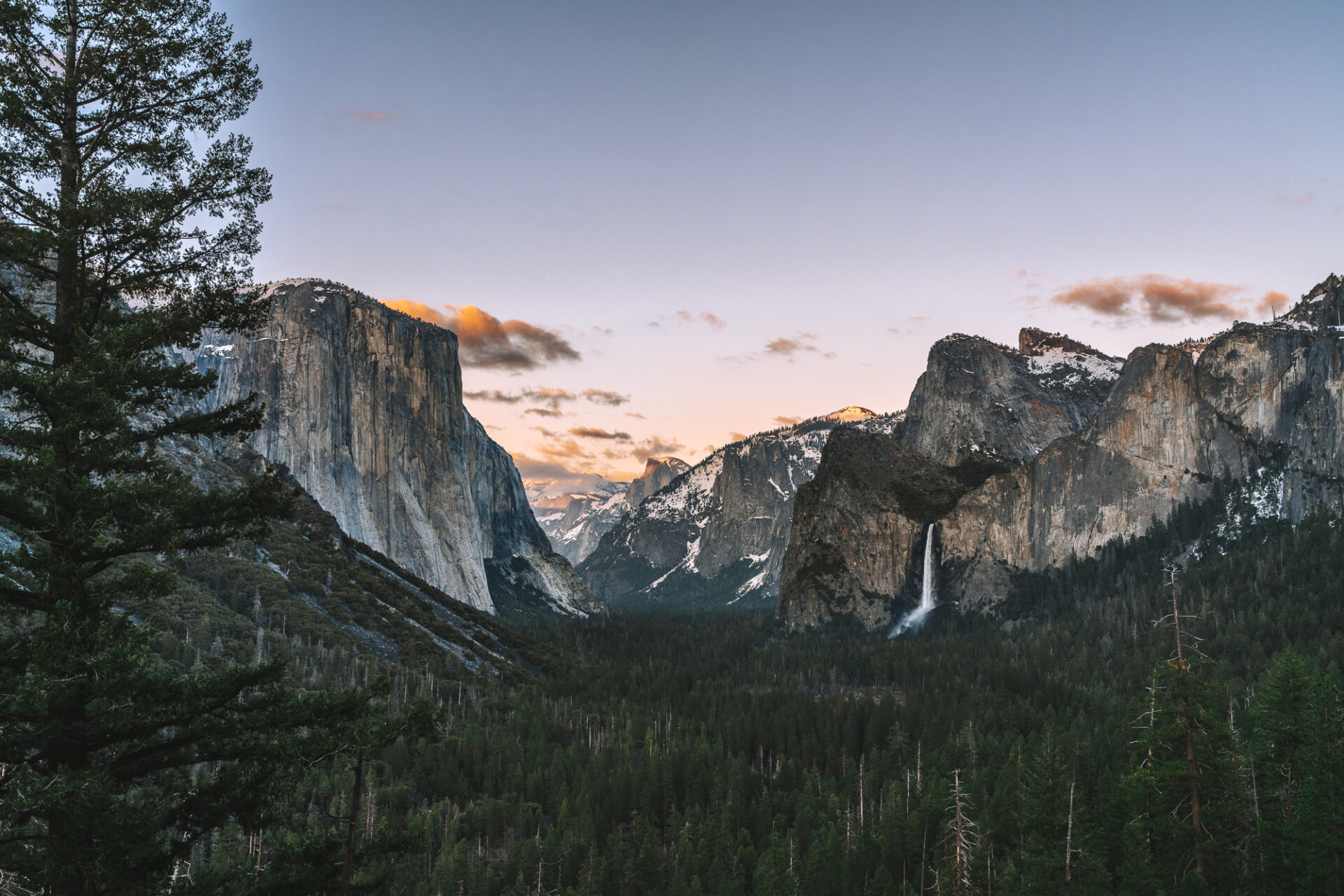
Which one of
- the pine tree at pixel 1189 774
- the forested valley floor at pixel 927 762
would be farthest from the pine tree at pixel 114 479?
the pine tree at pixel 1189 774

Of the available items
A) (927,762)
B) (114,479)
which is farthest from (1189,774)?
(927,762)

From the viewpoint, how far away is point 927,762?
84375 mm

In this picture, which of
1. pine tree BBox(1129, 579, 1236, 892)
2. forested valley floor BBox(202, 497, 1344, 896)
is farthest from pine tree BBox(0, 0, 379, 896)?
pine tree BBox(1129, 579, 1236, 892)

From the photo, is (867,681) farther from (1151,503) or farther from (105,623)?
(105,623)

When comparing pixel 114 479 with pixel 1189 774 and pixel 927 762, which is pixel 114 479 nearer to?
pixel 1189 774

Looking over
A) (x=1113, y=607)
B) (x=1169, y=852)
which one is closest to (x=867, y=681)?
(x=1113, y=607)

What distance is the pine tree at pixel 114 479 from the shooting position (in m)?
11.6

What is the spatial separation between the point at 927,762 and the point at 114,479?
83.6m

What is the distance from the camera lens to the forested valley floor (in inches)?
1246

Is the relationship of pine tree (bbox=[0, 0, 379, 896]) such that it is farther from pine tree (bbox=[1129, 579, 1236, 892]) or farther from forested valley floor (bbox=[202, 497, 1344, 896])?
pine tree (bbox=[1129, 579, 1236, 892])

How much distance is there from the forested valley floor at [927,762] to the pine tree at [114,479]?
89.3 inches

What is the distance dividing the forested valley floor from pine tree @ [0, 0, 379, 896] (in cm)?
227

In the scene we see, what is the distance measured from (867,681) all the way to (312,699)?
149 meters

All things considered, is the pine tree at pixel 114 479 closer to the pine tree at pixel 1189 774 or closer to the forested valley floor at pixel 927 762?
the forested valley floor at pixel 927 762
